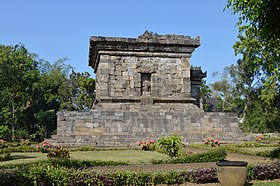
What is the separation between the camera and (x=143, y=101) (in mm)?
22281

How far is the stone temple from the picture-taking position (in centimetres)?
1931

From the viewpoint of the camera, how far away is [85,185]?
8.34 m

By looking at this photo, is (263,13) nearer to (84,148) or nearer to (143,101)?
(84,148)

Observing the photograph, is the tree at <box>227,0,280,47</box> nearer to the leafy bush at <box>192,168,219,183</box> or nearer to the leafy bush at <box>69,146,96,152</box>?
the leafy bush at <box>192,168,219,183</box>

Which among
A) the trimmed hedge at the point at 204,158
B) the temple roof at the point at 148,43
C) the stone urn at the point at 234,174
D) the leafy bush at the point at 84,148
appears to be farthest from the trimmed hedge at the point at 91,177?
the temple roof at the point at 148,43

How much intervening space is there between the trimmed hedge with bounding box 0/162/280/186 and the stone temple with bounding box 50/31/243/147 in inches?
357

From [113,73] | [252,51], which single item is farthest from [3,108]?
[252,51]

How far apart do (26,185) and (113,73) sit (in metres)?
14.9

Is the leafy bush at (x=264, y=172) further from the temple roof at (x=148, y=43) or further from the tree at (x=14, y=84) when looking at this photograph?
the tree at (x=14, y=84)

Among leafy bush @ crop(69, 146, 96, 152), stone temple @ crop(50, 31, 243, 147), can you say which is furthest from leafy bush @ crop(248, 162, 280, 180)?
stone temple @ crop(50, 31, 243, 147)

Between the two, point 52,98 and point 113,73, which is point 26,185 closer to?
point 113,73

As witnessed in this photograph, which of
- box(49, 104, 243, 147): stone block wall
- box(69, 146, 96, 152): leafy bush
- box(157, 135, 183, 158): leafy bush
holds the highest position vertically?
box(49, 104, 243, 147): stone block wall

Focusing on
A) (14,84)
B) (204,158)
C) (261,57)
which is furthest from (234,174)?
(14,84)

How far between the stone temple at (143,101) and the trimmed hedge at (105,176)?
9072mm
